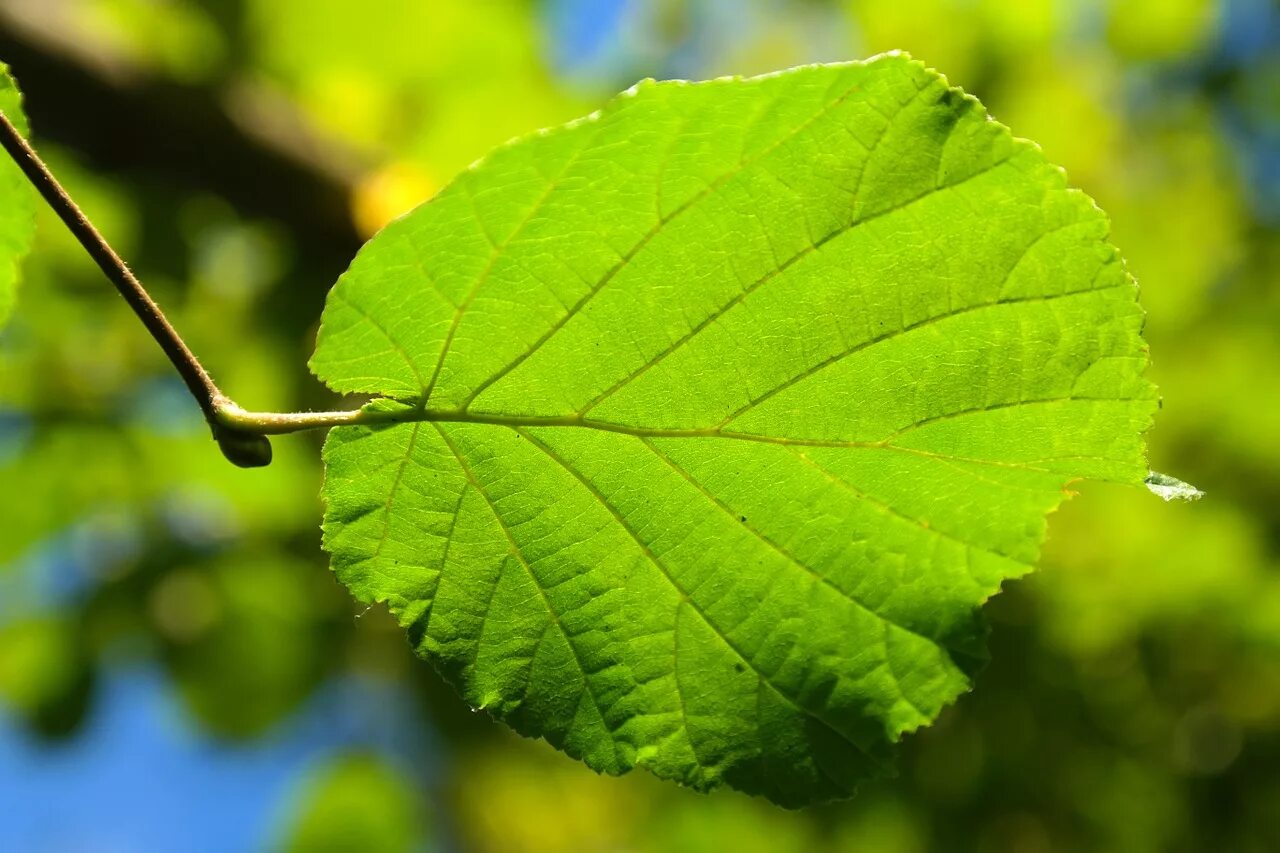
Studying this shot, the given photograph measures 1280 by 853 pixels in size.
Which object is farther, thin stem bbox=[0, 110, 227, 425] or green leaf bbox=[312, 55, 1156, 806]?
green leaf bbox=[312, 55, 1156, 806]

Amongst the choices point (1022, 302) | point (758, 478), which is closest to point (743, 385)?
point (758, 478)

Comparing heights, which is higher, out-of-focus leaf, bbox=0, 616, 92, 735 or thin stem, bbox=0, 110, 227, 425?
thin stem, bbox=0, 110, 227, 425

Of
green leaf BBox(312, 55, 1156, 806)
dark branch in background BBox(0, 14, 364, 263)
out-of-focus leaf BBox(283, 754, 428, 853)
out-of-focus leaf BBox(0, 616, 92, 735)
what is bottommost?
out-of-focus leaf BBox(283, 754, 428, 853)

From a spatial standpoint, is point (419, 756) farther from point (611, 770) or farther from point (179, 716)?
point (611, 770)

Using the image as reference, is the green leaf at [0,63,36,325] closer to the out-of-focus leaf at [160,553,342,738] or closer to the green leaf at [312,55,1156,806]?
the green leaf at [312,55,1156,806]

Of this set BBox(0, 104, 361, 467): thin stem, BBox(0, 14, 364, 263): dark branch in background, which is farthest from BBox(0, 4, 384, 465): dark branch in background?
BBox(0, 104, 361, 467): thin stem

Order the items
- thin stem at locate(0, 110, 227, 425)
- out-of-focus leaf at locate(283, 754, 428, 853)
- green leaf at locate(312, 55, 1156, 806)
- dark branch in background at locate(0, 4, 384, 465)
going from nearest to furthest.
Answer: thin stem at locate(0, 110, 227, 425)
green leaf at locate(312, 55, 1156, 806)
dark branch in background at locate(0, 4, 384, 465)
out-of-focus leaf at locate(283, 754, 428, 853)

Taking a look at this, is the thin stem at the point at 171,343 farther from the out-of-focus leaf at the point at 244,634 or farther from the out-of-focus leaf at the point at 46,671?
the out-of-focus leaf at the point at 46,671
